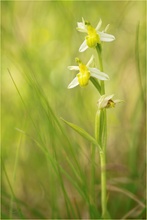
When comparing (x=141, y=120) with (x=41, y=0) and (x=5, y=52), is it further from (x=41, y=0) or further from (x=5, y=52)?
(x=41, y=0)

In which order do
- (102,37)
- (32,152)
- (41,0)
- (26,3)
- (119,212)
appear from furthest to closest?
(26,3) < (41,0) < (32,152) < (119,212) < (102,37)

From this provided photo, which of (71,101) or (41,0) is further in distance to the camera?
(41,0)

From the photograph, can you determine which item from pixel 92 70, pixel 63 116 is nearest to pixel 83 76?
pixel 92 70

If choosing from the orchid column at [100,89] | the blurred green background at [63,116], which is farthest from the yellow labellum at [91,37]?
the blurred green background at [63,116]

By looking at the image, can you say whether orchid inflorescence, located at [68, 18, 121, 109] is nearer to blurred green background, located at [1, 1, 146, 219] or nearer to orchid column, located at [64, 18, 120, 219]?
orchid column, located at [64, 18, 120, 219]

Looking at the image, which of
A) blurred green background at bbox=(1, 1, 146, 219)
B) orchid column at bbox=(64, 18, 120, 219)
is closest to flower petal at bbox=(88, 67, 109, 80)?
orchid column at bbox=(64, 18, 120, 219)

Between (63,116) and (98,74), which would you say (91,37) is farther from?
(63,116)

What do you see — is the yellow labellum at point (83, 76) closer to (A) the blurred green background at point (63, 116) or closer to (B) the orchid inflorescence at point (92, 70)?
(B) the orchid inflorescence at point (92, 70)

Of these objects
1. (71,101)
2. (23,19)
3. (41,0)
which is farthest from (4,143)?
(23,19)
